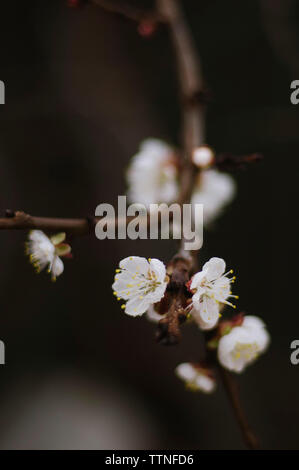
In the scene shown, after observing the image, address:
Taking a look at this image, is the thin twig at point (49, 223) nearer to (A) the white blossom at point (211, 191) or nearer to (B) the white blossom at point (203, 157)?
(B) the white blossom at point (203, 157)

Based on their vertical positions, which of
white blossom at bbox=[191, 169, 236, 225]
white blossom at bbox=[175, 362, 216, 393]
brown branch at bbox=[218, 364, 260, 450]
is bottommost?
brown branch at bbox=[218, 364, 260, 450]

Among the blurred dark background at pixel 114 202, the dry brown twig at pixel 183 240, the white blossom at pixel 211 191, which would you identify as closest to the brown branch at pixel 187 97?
the dry brown twig at pixel 183 240

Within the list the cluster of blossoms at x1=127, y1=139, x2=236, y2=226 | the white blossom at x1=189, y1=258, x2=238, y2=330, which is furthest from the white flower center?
the cluster of blossoms at x1=127, y1=139, x2=236, y2=226

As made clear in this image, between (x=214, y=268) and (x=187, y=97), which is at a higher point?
(x=187, y=97)

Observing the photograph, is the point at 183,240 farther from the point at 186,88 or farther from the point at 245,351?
the point at 186,88

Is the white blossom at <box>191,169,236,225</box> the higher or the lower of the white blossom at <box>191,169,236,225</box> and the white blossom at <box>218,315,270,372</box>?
the higher

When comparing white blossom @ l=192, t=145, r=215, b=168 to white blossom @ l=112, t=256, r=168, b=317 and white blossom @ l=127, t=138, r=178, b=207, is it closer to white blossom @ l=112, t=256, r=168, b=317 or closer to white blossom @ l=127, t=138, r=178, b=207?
white blossom @ l=127, t=138, r=178, b=207

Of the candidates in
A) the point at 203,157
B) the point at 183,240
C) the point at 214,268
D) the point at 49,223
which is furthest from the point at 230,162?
the point at 49,223
